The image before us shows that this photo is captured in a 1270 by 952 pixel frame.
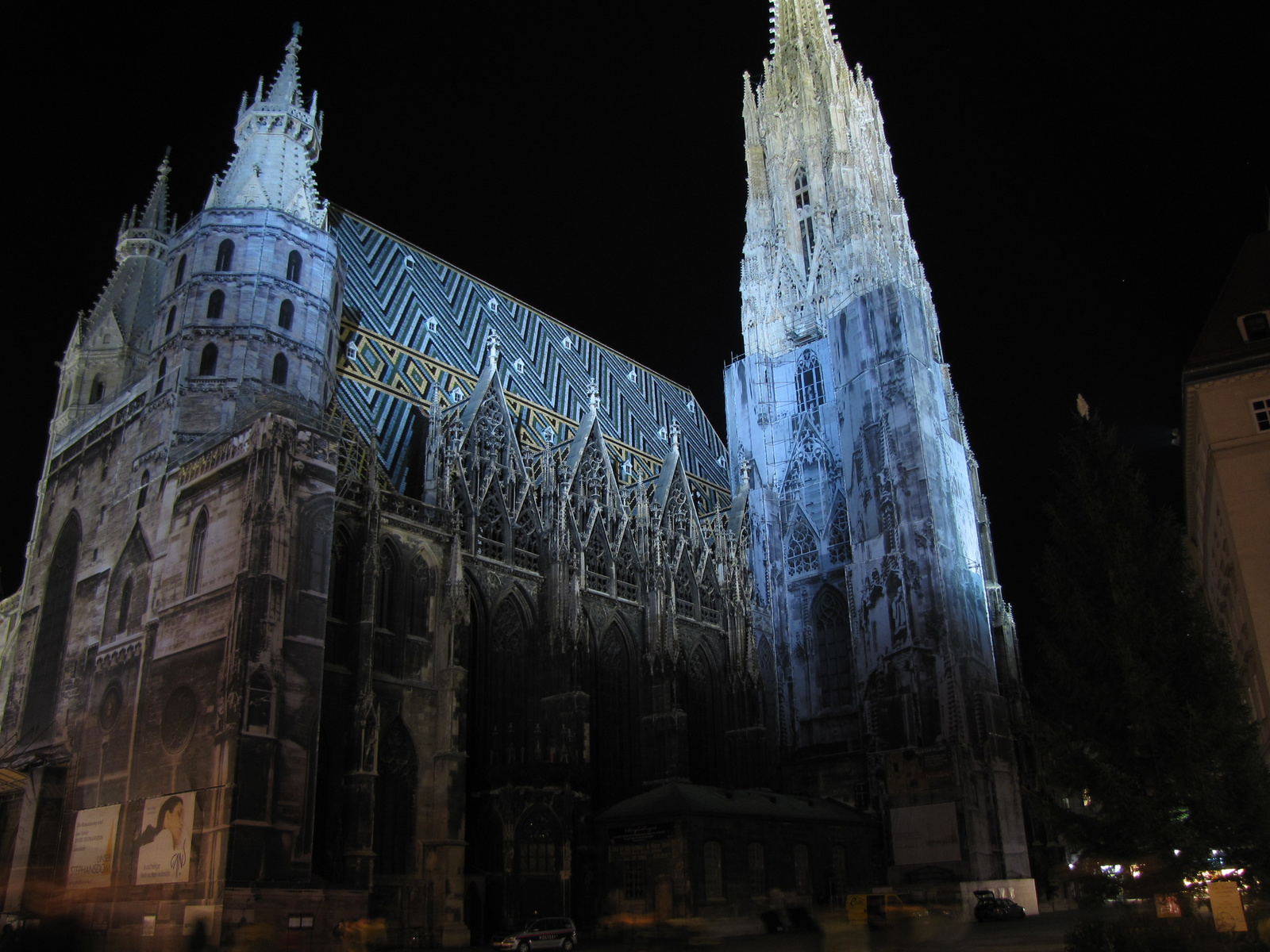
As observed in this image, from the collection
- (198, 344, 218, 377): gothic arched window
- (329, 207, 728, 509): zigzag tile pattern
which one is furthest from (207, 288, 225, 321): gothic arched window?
(329, 207, 728, 509): zigzag tile pattern

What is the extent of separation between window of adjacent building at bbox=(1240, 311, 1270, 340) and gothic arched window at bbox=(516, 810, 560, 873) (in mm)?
26518

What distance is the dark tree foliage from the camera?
16750mm

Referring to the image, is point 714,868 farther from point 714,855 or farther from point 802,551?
point 802,551

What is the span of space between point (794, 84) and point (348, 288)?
106ft

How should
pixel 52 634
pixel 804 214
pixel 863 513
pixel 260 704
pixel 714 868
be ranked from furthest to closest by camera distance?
pixel 804 214, pixel 863 513, pixel 52 634, pixel 714 868, pixel 260 704

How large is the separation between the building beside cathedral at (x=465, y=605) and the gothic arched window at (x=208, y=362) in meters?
0.20

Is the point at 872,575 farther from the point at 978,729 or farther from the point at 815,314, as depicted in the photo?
the point at 815,314

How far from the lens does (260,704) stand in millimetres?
23969

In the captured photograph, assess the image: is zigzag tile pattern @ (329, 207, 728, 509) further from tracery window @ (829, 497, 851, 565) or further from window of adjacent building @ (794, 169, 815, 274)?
window of adjacent building @ (794, 169, 815, 274)

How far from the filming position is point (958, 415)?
5059 cm

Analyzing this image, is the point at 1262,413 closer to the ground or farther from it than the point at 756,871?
farther from it

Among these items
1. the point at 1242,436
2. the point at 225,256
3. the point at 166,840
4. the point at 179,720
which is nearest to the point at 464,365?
the point at 225,256

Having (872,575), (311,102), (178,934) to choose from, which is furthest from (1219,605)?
(311,102)

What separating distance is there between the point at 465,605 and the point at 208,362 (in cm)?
1100
